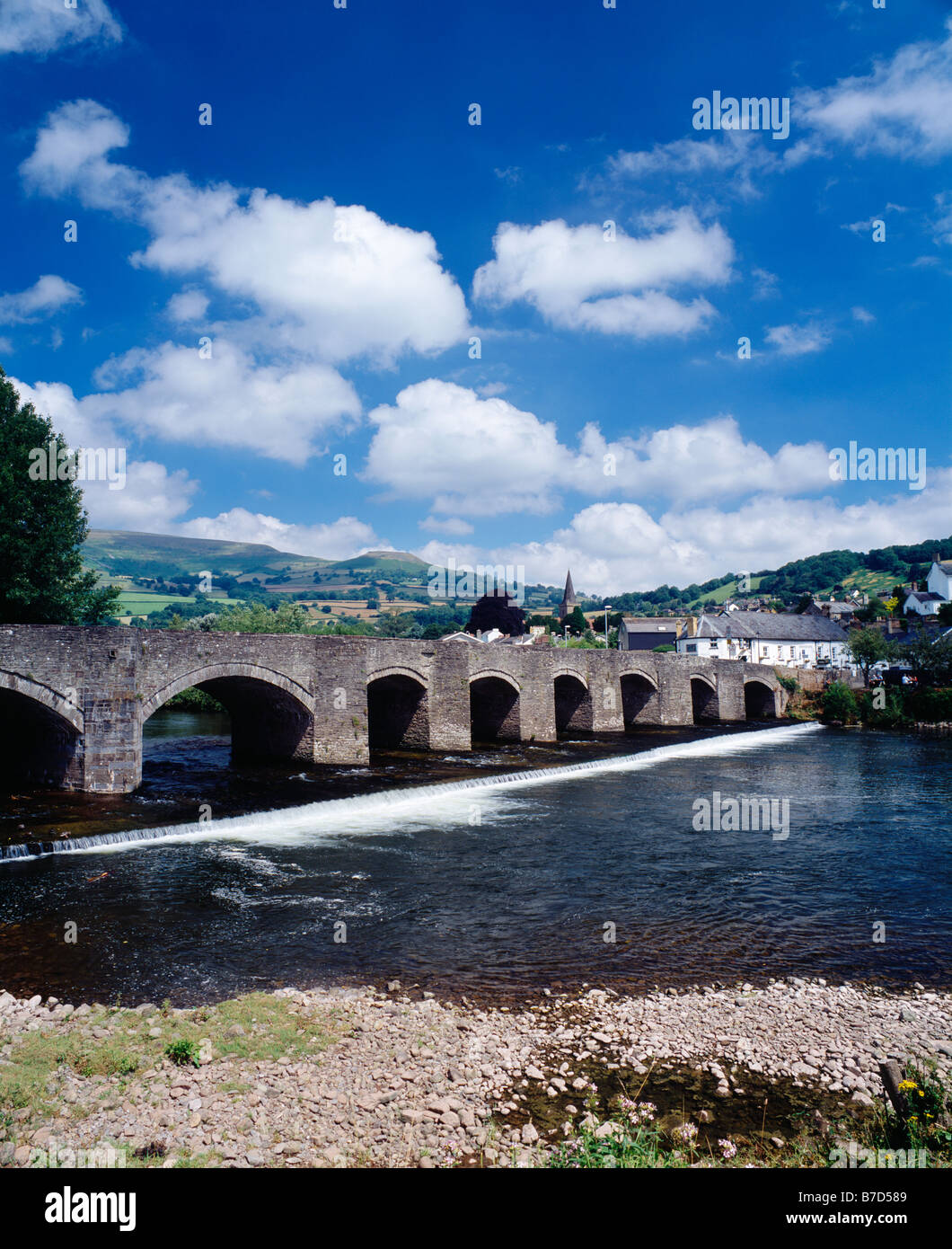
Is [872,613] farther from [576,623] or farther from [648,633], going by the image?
[576,623]

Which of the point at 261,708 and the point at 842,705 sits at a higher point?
the point at 261,708

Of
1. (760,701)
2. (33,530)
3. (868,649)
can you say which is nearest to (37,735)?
(33,530)

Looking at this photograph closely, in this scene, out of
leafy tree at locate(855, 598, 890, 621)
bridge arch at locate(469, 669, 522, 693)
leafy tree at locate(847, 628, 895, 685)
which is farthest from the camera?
leafy tree at locate(855, 598, 890, 621)

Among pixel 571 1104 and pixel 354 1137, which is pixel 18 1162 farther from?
pixel 571 1104

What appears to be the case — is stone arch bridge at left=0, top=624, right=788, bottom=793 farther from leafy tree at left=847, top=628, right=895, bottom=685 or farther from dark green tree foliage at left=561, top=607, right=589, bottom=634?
dark green tree foliage at left=561, top=607, right=589, bottom=634

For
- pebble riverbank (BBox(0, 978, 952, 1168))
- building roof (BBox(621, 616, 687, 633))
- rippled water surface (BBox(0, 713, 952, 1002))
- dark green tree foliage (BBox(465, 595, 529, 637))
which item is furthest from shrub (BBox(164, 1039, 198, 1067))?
building roof (BBox(621, 616, 687, 633))

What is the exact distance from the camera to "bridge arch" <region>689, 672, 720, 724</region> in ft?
169

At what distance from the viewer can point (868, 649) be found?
Result: 58.1 meters

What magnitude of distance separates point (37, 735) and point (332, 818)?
969 centimetres

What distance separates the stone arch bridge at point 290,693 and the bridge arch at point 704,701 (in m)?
6.52

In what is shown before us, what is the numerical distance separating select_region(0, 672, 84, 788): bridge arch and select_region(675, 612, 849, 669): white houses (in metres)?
69.1

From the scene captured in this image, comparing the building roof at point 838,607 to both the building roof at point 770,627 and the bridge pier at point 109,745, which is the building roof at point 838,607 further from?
the bridge pier at point 109,745

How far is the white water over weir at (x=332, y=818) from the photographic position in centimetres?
1584
